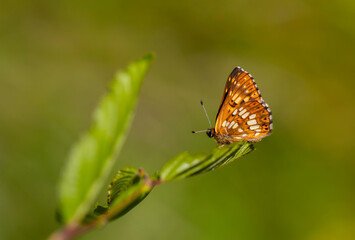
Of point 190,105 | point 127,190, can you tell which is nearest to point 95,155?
point 127,190

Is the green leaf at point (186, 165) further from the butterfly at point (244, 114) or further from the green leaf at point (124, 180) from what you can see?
the butterfly at point (244, 114)

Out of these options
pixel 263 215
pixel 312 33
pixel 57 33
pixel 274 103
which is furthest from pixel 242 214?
pixel 57 33

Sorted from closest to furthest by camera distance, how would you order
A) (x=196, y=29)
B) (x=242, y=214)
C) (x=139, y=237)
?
(x=139, y=237) < (x=242, y=214) < (x=196, y=29)

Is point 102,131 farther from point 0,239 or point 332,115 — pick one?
point 332,115

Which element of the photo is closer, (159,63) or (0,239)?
(0,239)

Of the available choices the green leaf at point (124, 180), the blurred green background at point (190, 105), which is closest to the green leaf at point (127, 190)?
the green leaf at point (124, 180)

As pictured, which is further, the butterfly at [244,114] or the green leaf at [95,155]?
the butterfly at [244,114]

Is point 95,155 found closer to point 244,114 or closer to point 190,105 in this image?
point 244,114

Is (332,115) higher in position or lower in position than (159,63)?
lower
